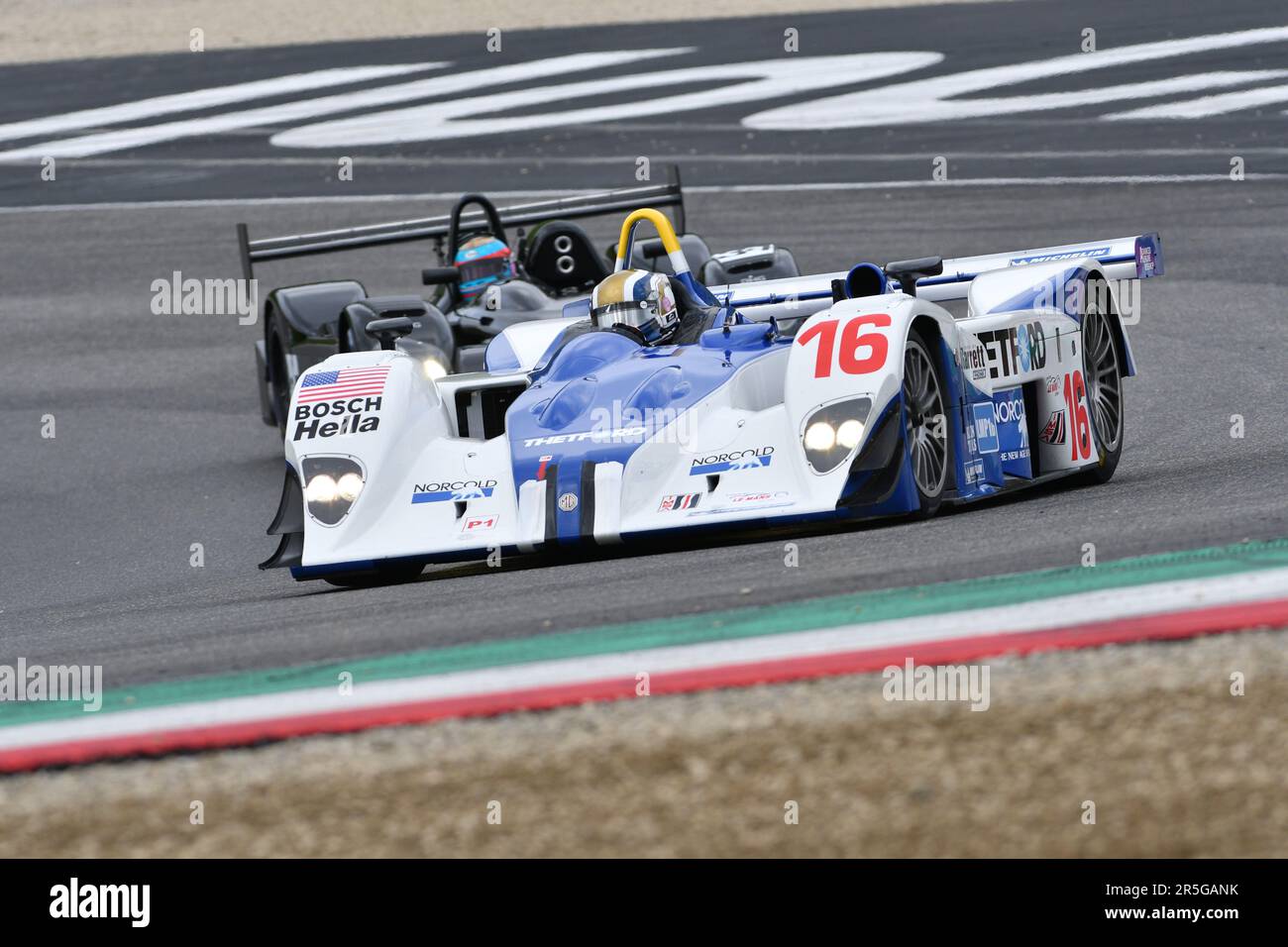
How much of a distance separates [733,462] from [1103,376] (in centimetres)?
281

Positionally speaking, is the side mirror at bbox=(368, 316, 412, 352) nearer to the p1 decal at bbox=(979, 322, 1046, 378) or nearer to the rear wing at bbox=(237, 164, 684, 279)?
the rear wing at bbox=(237, 164, 684, 279)

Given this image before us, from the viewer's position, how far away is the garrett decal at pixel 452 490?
815 centimetres

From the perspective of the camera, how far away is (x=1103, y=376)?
10016 millimetres

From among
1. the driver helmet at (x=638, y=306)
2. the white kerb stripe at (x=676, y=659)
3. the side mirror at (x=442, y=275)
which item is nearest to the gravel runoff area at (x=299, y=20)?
the side mirror at (x=442, y=275)

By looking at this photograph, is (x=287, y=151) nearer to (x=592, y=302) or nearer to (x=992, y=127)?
(x=992, y=127)

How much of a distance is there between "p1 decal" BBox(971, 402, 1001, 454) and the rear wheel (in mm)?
1082

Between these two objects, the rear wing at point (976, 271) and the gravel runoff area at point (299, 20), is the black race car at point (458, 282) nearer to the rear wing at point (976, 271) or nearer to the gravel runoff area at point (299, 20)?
the rear wing at point (976, 271)

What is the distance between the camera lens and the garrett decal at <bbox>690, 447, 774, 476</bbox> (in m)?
7.82

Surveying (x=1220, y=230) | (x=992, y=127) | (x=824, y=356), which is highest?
(x=992, y=127)

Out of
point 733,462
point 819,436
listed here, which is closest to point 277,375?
point 733,462

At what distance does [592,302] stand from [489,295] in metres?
3.70
